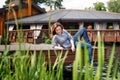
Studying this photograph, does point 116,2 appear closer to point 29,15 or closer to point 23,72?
point 29,15

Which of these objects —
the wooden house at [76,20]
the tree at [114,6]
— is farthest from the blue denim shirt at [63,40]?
the tree at [114,6]

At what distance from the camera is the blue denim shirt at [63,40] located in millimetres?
8126

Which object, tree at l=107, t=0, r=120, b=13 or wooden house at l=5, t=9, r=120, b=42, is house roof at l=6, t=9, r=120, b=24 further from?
tree at l=107, t=0, r=120, b=13

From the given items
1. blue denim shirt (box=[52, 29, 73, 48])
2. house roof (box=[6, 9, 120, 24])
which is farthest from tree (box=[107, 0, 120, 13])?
blue denim shirt (box=[52, 29, 73, 48])

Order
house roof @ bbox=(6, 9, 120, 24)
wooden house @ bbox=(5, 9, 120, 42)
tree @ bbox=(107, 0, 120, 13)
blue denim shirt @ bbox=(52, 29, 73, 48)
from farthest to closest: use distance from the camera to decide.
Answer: tree @ bbox=(107, 0, 120, 13) → wooden house @ bbox=(5, 9, 120, 42) → house roof @ bbox=(6, 9, 120, 24) → blue denim shirt @ bbox=(52, 29, 73, 48)

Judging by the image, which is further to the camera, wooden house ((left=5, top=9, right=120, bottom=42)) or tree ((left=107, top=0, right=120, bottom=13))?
tree ((left=107, top=0, right=120, bottom=13))

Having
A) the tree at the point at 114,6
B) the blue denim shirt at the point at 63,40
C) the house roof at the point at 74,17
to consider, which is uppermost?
the tree at the point at 114,6

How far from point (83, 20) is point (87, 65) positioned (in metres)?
32.1

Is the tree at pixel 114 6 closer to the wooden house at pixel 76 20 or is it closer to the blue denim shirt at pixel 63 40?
the wooden house at pixel 76 20

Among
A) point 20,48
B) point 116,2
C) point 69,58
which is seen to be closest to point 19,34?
point 20,48

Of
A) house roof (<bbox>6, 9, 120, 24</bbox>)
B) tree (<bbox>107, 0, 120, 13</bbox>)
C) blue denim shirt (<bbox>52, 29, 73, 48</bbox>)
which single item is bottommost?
blue denim shirt (<bbox>52, 29, 73, 48</bbox>)

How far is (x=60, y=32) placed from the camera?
7.69 metres

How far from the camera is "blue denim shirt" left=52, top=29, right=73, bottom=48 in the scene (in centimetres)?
813

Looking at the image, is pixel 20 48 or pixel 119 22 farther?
pixel 119 22
